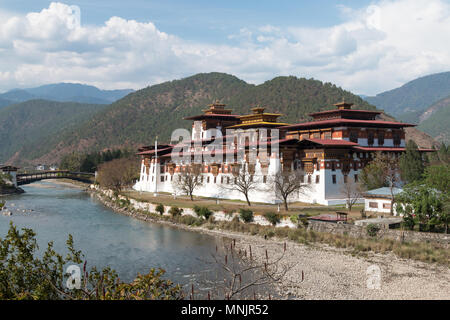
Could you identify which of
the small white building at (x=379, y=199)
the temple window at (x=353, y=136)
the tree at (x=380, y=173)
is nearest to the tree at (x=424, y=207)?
the small white building at (x=379, y=199)

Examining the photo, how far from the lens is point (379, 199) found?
46031 mm

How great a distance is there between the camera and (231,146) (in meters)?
70.6

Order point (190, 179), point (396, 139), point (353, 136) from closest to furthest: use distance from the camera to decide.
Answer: point (353, 136) < point (396, 139) < point (190, 179)

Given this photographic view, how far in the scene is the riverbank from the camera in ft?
84.6

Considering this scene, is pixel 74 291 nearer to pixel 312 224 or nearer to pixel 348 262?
pixel 348 262

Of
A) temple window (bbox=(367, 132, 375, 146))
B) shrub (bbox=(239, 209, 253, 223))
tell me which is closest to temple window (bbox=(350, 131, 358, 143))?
temple window (bbox=(367, 132, 375, 146))

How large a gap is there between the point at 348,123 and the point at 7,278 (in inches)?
2141

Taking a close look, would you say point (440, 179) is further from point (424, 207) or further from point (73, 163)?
point (73, 163)

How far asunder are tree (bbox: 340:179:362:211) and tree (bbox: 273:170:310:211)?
448 cm

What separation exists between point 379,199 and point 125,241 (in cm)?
2694

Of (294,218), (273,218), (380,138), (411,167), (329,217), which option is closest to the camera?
(329,217)

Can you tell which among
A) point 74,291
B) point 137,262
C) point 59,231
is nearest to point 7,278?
point 74,291

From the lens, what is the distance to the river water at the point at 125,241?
32031mm

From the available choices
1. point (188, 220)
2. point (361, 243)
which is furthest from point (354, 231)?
point (188, 220)
